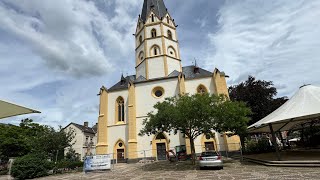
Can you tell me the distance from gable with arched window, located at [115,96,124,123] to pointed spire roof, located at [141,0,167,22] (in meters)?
14.6

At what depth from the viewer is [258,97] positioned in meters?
29.2

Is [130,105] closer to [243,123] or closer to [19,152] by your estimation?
[243,123]

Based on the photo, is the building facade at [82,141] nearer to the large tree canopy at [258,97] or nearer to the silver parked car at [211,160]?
the large tree canopy at [258,97]

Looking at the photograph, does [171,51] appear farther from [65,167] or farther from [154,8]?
[65,167]

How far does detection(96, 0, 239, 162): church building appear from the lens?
27.2 meters

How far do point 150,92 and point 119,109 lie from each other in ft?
16.9

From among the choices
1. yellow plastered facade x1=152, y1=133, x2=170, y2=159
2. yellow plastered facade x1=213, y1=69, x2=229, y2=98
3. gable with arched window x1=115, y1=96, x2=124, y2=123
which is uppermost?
yellow plastered facade x1=213, y1=69, x2=229, y2=98

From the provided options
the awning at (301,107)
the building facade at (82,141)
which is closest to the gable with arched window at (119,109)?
the building facade at (82,141)

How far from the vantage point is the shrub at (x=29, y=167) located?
17436 millimetres

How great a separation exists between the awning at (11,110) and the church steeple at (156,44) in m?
26.6

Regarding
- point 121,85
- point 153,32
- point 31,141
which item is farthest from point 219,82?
point 31,141

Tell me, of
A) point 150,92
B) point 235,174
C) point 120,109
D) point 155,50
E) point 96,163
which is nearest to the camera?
point 235,174

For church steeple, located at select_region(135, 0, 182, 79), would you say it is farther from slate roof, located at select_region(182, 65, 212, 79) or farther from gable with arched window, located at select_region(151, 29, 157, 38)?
slate roof, located at select_region(182, 65, 212, 79)

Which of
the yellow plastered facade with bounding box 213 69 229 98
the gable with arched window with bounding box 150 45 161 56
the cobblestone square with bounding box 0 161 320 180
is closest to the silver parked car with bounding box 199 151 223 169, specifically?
the cobblestone square with bounding box 0 161 320 180
